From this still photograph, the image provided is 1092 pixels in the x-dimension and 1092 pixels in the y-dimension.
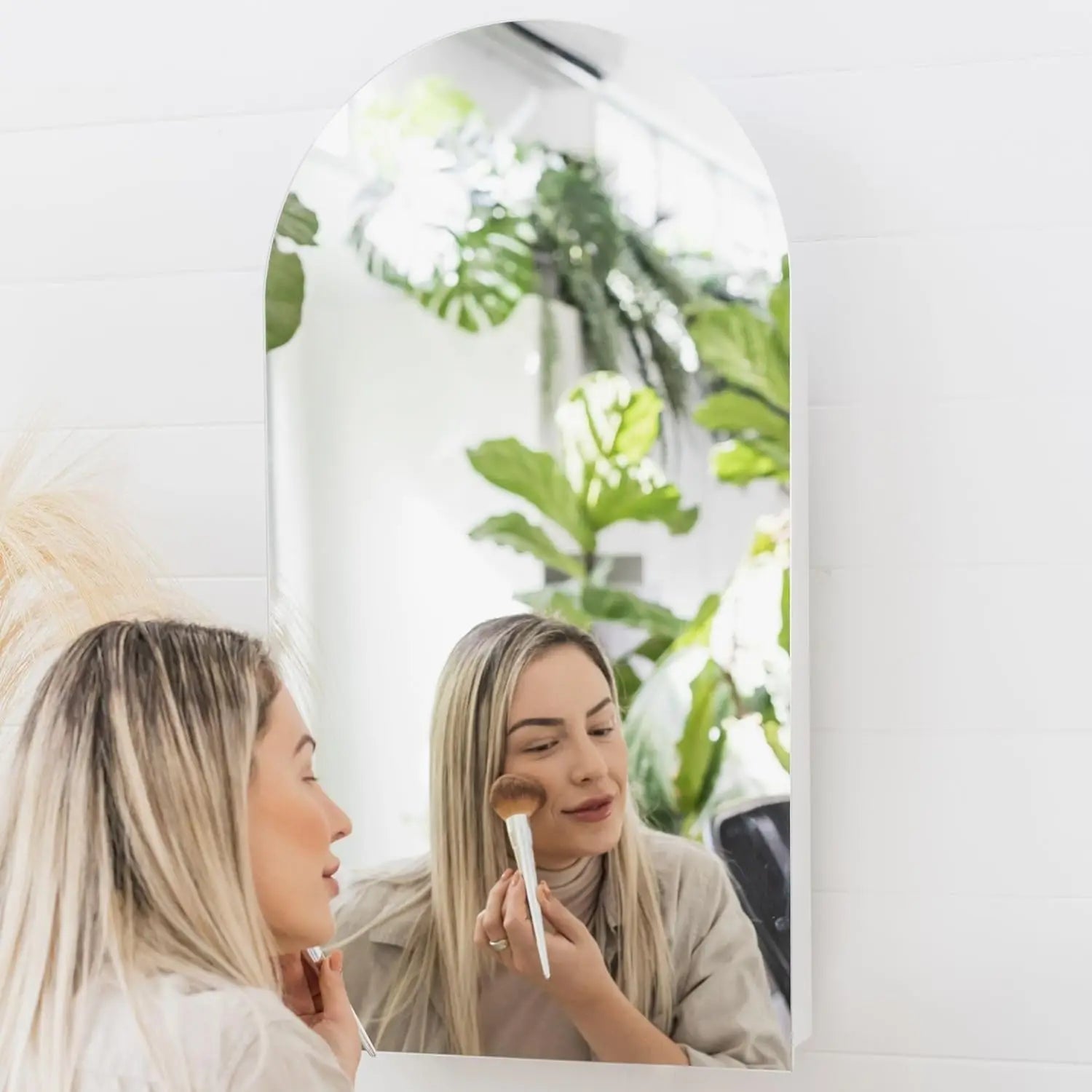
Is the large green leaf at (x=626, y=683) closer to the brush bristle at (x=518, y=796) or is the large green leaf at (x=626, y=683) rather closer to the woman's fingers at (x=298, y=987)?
the brush bristle at (x=518, y=796)

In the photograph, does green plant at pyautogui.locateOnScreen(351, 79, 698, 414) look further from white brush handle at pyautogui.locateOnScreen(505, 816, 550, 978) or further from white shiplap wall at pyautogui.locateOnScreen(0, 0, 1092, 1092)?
white brush handle at pyautogui.locateOnScreen(505, 816, 550, 978)

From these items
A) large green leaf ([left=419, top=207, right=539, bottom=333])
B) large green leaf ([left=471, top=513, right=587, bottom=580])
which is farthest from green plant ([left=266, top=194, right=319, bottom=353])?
large green leaf ([left=471, top=513, right=587, bottom=580])

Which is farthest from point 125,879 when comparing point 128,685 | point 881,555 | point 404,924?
point 881,555

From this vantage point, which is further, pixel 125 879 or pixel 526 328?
pixel 526 328

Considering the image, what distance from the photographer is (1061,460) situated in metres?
0.92

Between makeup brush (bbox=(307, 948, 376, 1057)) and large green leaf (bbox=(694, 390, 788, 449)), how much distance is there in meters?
0.46

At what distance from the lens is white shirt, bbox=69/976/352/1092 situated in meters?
0.73

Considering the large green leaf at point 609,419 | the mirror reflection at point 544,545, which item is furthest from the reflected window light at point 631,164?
the large green leaf at point 609,419

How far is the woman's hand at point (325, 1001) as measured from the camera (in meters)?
0.89

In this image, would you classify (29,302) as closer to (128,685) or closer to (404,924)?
(128,685)

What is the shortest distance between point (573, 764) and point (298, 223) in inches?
17.7

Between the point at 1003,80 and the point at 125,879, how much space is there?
81 cm

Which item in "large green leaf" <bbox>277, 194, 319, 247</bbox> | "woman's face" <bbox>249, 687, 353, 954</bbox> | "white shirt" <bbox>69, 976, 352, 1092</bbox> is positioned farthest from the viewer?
"large green leaf" <bbox>277, 194, 319, 247</bbox>

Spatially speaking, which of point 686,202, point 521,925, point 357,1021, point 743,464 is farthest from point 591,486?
point 357,1021
